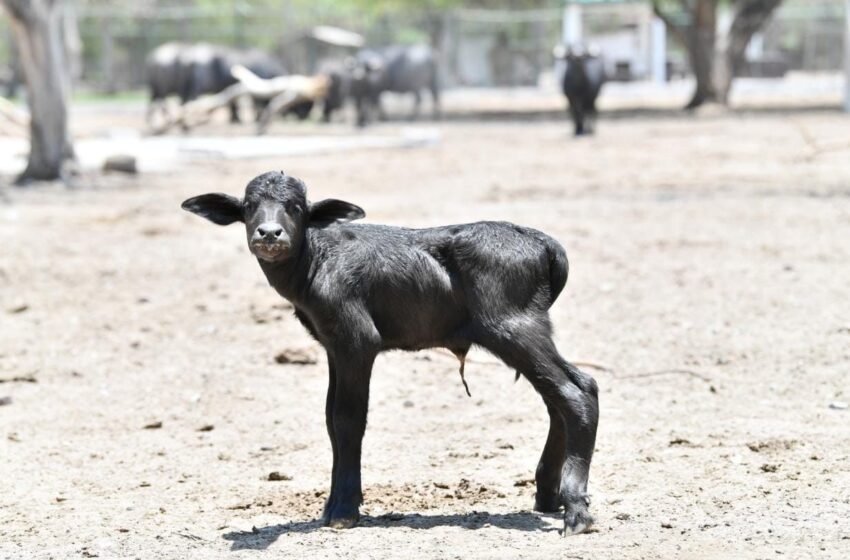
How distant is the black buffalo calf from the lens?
17.6 ft

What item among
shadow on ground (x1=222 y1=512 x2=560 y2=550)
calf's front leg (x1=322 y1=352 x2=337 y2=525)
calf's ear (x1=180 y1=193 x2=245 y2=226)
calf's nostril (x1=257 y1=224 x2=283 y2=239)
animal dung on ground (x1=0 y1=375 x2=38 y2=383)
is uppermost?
calf's ear (x1=180 y1=193 x2=245 y2=226)

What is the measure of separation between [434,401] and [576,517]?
2608 mm

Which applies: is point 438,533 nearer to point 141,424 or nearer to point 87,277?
point 141,424

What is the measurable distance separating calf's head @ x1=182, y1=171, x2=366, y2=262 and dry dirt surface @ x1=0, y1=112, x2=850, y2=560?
1.14 m

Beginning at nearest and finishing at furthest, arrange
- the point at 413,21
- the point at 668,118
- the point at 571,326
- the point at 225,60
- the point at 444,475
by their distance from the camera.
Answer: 1. the point at 444,475
2. the point at 571,326
3. the point at 668,118
4. the point at 225,60
5. the point at 413,21

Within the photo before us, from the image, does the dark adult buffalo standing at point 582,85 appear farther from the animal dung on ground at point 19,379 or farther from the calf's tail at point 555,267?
the calf's tail at point 555,267

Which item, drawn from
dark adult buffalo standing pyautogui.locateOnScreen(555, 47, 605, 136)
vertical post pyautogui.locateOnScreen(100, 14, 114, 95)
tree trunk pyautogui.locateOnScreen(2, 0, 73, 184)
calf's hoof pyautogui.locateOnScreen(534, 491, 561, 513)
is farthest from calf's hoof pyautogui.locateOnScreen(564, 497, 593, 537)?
vertical post pyautogui.locateOnScreen(100, 14, 114, 95)

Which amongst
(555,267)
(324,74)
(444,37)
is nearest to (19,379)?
(555,267)

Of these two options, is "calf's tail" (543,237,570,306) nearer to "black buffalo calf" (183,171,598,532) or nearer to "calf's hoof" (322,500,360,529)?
"black buffalo calf" (183,171,598,532)

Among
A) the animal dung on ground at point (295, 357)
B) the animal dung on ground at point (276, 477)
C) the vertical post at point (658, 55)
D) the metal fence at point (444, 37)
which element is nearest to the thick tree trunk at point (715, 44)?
the metal fence at point (444, 37)

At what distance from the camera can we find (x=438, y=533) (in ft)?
17.5

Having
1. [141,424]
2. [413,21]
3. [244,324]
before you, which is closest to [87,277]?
[244,324]

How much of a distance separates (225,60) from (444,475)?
1295 inches

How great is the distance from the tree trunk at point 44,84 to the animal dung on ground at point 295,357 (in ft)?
35.6
